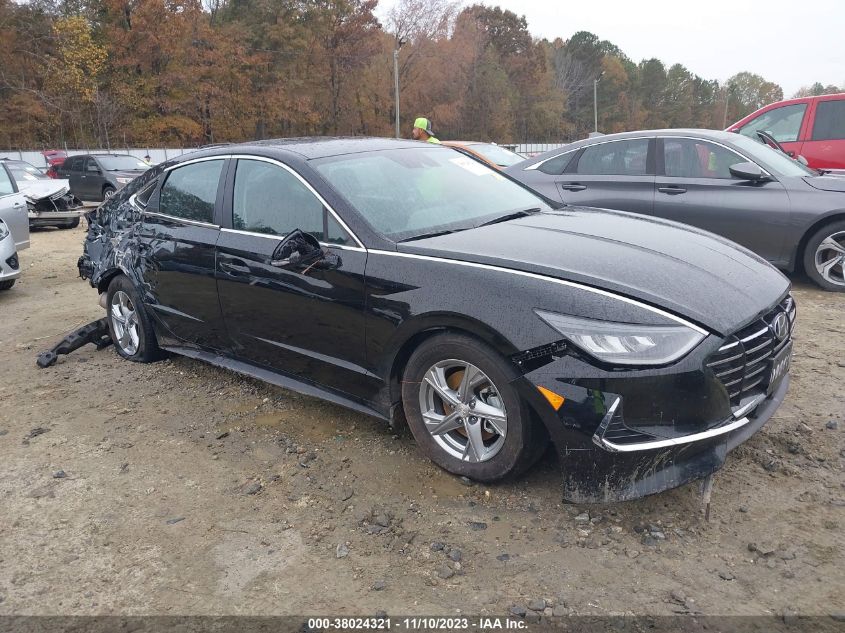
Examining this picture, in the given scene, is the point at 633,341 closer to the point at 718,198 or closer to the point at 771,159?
the point at 718,198

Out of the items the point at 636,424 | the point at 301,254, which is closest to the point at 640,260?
the point at 636,424

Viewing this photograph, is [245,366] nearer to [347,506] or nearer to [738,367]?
[347,506]

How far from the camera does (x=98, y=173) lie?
19562 millimetres

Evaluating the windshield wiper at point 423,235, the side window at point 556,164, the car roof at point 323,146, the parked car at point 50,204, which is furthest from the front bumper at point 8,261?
the windshield wiper at point 423,235

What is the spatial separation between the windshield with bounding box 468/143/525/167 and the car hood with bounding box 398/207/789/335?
7132mm

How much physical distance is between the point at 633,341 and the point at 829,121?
835 centimetres

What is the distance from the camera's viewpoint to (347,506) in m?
3.12

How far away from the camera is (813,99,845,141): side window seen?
29.4 ft

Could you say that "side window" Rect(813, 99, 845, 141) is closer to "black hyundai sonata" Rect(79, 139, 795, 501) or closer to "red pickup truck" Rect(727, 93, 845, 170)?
"red pickup truck" Rect(727, 93, 845, 170)

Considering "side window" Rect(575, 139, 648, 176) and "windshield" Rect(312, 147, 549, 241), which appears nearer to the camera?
"windshield" Rect(312, 147, 549, 241)

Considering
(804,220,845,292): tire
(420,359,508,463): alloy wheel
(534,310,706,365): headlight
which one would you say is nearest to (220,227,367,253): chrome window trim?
(420,359,508,463): alloy wheel

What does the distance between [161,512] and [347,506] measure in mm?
877

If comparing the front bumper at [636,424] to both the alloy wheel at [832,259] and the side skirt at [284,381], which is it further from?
the alloy wheel at [832,259]

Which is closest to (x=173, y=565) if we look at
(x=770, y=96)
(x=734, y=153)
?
(x=734, y=153)
